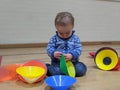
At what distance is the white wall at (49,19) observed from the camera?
1697mm

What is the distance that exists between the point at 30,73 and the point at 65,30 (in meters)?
0.23

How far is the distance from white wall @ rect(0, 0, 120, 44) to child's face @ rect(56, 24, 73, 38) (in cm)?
71

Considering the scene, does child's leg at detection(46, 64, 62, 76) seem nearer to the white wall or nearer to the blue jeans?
the blue jeans

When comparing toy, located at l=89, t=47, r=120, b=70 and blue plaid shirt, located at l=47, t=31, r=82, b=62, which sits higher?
blue plaid shirt, located at l=47, t=31, r=82, b=62

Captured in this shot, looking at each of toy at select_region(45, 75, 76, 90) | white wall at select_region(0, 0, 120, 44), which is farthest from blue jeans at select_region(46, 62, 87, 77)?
white wall at select_region(0, 0, 120, 44)

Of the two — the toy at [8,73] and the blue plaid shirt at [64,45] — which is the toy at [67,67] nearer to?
the blue plaid shirt at [64,45]

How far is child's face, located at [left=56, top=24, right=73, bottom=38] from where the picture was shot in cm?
103

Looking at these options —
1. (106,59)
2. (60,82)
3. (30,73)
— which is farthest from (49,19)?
(60,82)

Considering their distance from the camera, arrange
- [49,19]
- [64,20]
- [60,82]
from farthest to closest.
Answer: [49,19], [64,20], [60,82]

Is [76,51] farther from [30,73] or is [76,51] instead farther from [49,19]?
[49,19]

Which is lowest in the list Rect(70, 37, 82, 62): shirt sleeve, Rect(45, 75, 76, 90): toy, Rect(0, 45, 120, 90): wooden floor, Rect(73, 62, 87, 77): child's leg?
Rect(0, 45, 120, 90): wooden floor

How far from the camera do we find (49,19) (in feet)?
5.86

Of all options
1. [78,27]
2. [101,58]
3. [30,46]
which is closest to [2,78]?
[101,58]

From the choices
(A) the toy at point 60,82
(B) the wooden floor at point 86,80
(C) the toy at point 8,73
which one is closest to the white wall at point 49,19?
(B) the wooden floor at point 86,80
